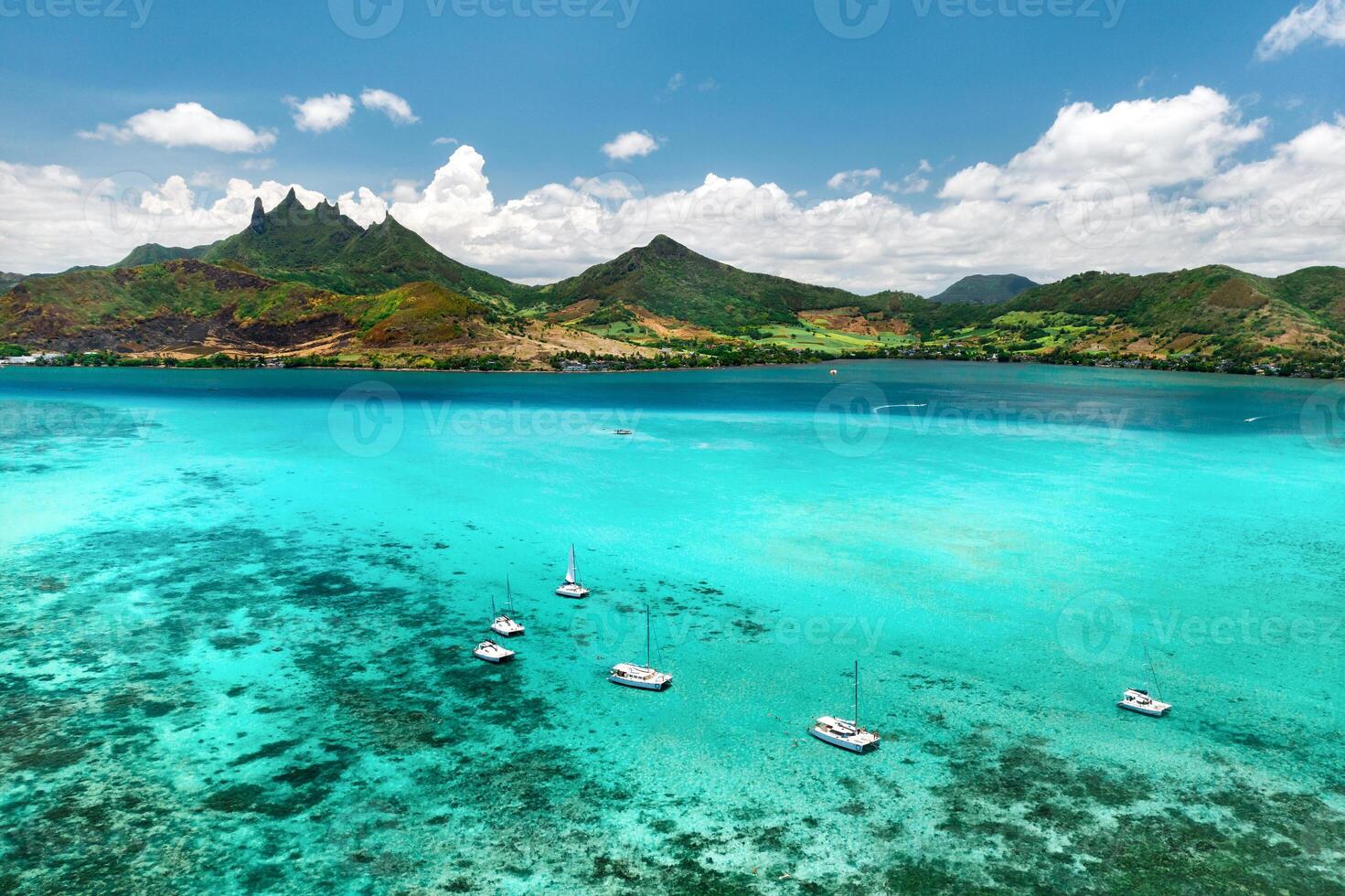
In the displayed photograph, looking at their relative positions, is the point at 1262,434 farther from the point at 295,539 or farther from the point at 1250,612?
the point at 295,539

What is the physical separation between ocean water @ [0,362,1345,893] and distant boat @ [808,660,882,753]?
30.1 inches

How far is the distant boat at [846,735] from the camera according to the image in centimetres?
3391

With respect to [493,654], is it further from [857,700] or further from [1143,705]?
[1143,705]

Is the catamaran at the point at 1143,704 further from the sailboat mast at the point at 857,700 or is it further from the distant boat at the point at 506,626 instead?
the distant boat at the point at 506,626

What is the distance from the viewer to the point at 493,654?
4241cm

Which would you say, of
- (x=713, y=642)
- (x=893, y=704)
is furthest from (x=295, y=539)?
(x=893, y=704)

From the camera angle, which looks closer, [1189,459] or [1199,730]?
[1199,730]

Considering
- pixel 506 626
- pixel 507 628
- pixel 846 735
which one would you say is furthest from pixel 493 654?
pixel 846 735

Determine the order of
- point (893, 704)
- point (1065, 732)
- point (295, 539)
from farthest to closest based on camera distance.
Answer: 1. point (295, 539)
2. point (893, 704)
3. point (1065, 732)

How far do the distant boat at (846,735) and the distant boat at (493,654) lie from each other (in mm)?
17900

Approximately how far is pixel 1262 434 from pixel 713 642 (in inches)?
6025

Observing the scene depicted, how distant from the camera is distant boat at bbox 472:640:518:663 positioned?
42.3 m

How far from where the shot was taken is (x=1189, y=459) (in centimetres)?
11569

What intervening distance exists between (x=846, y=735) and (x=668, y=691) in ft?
32.6
